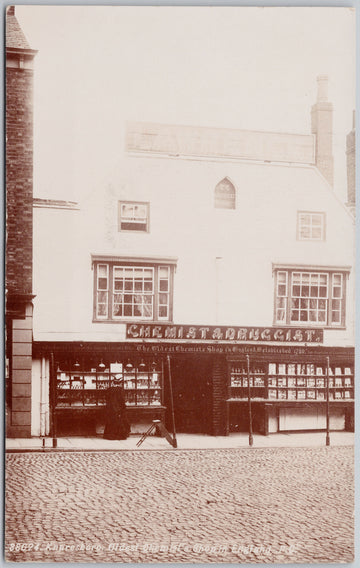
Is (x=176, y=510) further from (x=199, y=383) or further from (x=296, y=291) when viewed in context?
(x=296, y=291)

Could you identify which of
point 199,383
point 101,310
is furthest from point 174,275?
point 199,383

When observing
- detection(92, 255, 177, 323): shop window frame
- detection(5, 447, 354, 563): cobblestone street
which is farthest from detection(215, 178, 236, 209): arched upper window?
detection(5, 447, 354, 563): cobblestone street

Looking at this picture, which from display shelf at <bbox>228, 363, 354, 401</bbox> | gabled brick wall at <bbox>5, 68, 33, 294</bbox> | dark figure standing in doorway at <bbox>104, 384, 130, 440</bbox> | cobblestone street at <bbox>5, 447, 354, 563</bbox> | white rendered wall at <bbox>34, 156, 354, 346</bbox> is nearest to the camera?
cobblestone street at <bbox>5, 447, 354, 563</bbox>

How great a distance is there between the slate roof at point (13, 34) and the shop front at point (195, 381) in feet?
6.27

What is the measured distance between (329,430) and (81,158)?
2393mm

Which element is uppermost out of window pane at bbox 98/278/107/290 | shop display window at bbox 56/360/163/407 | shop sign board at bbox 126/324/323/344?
window pane at bbox 98/278/107/290

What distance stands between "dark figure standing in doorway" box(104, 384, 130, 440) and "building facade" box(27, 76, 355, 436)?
5 centimetres

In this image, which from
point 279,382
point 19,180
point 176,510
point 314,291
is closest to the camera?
point 176,510

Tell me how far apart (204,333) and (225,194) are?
938mm

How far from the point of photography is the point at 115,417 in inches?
236

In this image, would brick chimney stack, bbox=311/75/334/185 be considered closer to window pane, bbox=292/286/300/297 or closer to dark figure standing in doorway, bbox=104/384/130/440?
window pane, bbox=292/286/300/297

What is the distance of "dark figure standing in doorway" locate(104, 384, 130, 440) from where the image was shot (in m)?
5.97

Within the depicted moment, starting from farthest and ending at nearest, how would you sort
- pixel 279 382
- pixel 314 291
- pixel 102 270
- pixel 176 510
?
pixel 279 382 → pixel 314 291 → pixel 102 270 → pixel 176 510

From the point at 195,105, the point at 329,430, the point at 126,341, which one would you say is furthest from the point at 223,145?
the point at 329,430
